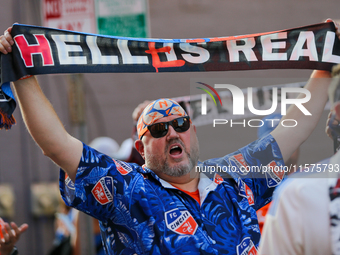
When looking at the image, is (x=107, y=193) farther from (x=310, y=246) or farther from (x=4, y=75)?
(x=310, y=246)

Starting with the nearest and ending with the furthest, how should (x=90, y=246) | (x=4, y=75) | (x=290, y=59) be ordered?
(x=4, y=75) → (x=290, y=59) → (x=90, y=246)

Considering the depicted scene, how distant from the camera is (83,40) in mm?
2926

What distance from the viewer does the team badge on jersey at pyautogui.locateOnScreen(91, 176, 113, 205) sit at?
2566mm

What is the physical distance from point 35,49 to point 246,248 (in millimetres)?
1838

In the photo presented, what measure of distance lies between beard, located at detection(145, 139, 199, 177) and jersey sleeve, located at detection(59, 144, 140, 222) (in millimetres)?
284

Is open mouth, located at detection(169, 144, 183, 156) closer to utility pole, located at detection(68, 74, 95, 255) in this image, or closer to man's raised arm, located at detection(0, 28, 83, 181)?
man's raised arm, located at detection(0, 28, 83, 181)

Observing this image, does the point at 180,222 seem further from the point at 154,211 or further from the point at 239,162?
the point at 239,162

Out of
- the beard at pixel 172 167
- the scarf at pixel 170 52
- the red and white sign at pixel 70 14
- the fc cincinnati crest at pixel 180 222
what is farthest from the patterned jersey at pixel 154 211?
the red and white sign at pixel 70 14

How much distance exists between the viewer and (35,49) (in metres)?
2.76

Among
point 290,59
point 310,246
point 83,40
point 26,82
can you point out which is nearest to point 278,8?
point 290,59

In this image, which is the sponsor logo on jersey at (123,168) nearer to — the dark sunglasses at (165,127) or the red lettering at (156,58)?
the dark sunglasses at (165,127)

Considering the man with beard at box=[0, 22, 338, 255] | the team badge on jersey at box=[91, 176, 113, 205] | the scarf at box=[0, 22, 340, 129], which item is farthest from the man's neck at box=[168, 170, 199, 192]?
the scarf at box=[0, 22, 340, 129]

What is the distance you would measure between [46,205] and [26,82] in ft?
17.9

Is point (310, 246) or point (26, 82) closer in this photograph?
point (310, 246)
